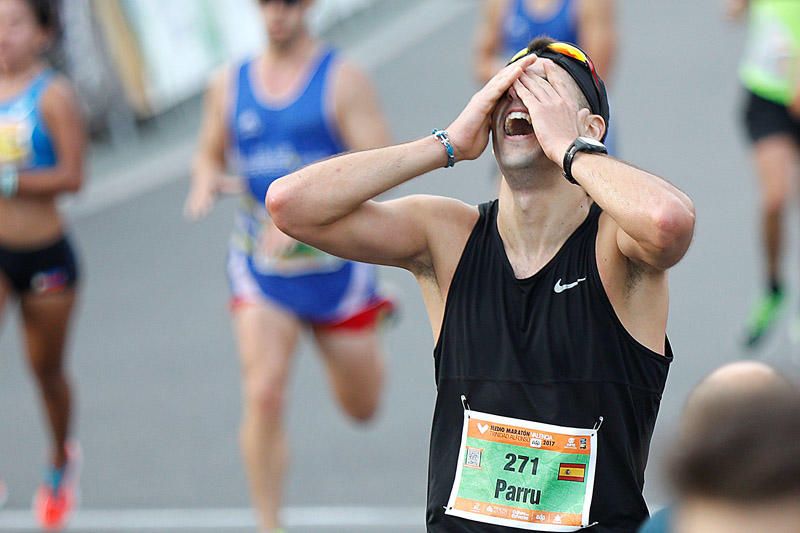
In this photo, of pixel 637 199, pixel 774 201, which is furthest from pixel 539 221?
pixel 774 201

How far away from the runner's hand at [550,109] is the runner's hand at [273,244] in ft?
10.5

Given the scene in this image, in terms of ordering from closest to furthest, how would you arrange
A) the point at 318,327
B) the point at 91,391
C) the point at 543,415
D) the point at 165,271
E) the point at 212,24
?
the point at 543,415
the point at 318,327
the point at 91,391
the point at 165,271
the point at 212,24

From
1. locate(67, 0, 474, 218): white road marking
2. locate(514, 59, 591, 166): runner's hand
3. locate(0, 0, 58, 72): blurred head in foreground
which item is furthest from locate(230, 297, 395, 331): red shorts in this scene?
locate(67, 0, 474, 218): white road marking

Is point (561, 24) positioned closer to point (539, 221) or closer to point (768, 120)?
point (768, 120)

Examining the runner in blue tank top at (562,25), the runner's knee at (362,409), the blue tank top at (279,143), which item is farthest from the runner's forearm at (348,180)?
the runner in blue tank top at (562,25)

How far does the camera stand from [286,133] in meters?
6.39

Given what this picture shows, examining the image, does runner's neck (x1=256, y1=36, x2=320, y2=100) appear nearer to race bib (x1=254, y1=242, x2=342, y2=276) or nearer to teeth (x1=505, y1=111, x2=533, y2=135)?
race bib (x1=254, y1=242, x2=342, y2=276)

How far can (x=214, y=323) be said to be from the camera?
10.4m

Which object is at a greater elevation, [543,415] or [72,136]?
[543,415]

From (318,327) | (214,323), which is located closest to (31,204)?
(318,327)

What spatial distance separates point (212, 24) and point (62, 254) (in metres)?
8.55

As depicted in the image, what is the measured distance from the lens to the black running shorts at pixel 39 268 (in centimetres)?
682

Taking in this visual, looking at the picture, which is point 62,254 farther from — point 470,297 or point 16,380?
point 470,297

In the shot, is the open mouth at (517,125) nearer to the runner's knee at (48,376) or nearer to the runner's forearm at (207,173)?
the runner's forearm at (207,173)
